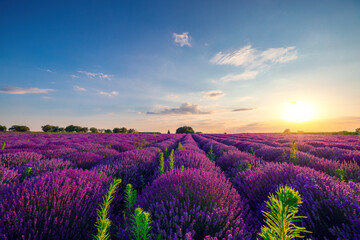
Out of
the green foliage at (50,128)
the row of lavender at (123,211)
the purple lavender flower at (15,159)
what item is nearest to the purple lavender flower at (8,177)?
the row of lavender at (123,211)

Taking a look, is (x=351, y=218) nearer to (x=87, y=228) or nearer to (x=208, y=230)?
(x=208, y=230)

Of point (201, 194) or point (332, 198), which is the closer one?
point (332, 198)

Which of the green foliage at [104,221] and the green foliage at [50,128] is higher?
the green foliage at [50,128]

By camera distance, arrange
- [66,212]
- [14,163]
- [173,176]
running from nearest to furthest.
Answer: [66,212] < [173,176] < [14,163]

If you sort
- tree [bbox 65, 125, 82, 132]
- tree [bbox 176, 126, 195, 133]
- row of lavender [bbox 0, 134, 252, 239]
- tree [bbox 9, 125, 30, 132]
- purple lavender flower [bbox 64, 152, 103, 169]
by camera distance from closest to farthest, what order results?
row of lavender [bbox 0, 134, 252, 239] < purple lavender flower [bbox 64, 152, 103, 169] < tree [bbox 9, 125, 30, 132] < tree [bbox 65, 125, 82, 132] < tree [bbox 176, 126, 195, 133]

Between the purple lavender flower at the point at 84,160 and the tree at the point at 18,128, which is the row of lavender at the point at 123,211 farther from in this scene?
the tree at the point at 18,128

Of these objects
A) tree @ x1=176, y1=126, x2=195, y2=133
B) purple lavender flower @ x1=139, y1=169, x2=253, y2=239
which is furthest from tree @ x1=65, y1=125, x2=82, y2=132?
purple lavender flower @ x1=139, y1=169, x2=253, y2=239

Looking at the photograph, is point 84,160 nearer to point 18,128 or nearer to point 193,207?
point 193,207

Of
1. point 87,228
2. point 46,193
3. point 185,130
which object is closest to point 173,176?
point 87,228

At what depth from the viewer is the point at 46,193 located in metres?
1.87

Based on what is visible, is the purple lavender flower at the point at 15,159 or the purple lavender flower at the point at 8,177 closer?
the purple lavender flower at the point at 8,177

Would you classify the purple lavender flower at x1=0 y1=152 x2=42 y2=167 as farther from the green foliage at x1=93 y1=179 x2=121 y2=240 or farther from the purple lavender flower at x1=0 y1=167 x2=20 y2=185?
the green foliage at x1=93 y1=179 x2=121 y2=240

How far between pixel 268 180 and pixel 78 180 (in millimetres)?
2589

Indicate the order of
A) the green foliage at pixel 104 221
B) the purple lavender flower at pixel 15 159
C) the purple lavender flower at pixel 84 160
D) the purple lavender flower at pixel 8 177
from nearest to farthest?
the green foliage at pixel 104 221 → the purple lavender flower at pixel 8 177 → the purple lavender flower at pixel 15 159 → the purple lavender flower at pixel 84 160
